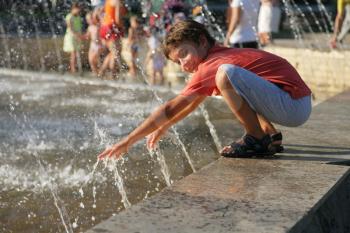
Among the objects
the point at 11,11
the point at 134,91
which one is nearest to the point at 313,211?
the point at 134,91

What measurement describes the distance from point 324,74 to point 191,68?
5.80 metres

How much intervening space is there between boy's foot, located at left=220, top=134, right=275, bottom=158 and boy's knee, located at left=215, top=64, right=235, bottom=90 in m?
0.33

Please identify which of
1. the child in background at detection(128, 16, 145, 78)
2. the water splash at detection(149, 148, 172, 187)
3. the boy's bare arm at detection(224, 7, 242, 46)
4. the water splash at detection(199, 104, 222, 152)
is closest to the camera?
the water splash at detection(149, 148, 172, 187)

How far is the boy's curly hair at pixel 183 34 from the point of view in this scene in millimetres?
3895

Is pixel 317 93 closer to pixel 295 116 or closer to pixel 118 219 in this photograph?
pixel 295 116

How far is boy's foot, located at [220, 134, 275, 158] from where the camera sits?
3.97 metres

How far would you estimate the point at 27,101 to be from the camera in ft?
28.3

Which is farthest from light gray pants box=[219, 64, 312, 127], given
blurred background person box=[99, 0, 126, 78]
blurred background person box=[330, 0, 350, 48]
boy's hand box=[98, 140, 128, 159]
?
blurred background person box=[330, 0, 350, 48]

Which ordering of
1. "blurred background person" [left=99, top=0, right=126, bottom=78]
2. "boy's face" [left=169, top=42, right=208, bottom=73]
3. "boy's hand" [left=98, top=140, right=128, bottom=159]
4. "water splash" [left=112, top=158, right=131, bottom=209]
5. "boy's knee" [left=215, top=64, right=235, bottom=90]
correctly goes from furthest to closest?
"blurred background person" [left=99, top=0, right=126, bottom=78] → "water splash" [left=112, top=158, right=131, bottom=209] → "boy's face" [left=169, top=42, right=208, bottom=73] → "boy's knee" [left=215, top=64, right=235, bottom=90] → "boy's hand" [left=98, top=140, right=128, bottom=159]

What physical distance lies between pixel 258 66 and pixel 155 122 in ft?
2.31

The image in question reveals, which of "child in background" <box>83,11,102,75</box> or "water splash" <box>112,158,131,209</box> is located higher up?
"water splash" <box>112,158,131,209</box>

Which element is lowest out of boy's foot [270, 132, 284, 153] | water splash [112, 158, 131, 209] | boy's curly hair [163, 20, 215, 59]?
water splash [112, 158, 131, 209]

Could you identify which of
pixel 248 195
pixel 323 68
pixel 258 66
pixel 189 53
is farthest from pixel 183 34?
pixel 323 68

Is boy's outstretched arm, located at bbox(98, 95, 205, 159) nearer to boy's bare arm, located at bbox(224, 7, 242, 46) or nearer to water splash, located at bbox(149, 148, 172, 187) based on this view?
water splash, located at bbox(149, 148, 172, 187)
